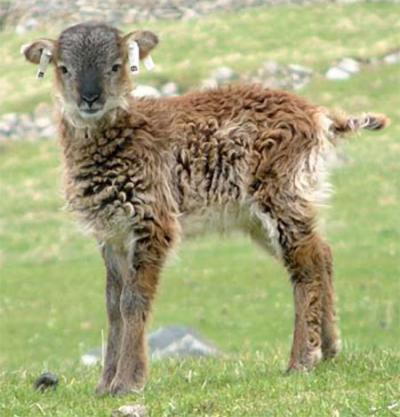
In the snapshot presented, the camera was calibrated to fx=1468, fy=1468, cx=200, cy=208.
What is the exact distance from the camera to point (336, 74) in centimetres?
5544

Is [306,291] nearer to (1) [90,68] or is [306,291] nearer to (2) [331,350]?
(2) [331,350]

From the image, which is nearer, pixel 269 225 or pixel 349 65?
pixel 269 225

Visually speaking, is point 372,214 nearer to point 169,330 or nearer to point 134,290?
point 169,330

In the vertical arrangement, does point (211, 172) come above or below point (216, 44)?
above

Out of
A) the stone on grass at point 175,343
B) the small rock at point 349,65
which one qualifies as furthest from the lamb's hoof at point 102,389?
the small rock at point 349,65

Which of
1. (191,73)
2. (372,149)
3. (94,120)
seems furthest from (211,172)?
(191,73)

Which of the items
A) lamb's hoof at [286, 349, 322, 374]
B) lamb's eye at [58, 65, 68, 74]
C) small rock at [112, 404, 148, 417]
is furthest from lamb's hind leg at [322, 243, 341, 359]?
small rock at [112, 404, 148, 417]

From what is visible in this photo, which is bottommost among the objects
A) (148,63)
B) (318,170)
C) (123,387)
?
(123,387)

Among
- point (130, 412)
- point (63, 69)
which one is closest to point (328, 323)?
point (63, 69)

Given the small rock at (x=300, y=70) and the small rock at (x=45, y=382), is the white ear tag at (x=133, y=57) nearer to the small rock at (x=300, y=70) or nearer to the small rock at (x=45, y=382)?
the small rock at (x=45, y=382)

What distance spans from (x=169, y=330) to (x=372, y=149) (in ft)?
79.2

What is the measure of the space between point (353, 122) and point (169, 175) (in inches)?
70.8

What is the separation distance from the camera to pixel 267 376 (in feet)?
39.6

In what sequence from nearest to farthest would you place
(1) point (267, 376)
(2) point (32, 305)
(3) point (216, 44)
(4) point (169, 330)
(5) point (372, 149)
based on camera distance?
(1) point (267, 376) < (4) point (169, 330) < (2) point (32, 305) < (5) point (372, 149) < (3) point (216, 44)
